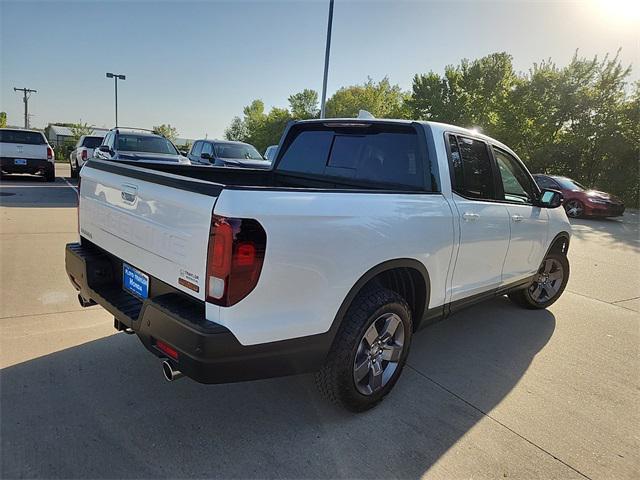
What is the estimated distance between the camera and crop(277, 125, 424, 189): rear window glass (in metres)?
3.19

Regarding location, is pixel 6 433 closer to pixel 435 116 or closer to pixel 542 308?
pixel 542 308

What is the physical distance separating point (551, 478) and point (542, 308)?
312 cm

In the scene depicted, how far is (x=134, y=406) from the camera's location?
2598 millimetres

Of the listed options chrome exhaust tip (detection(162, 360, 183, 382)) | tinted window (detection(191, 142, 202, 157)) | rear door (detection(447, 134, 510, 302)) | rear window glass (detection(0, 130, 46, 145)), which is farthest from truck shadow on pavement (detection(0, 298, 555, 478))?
rear window glass (detection(0, 130, 46, 145))

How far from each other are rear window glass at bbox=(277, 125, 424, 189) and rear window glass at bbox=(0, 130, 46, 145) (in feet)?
43.1

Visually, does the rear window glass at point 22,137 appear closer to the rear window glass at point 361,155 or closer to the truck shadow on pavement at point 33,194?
the truck shadow on pavement at point 33,194

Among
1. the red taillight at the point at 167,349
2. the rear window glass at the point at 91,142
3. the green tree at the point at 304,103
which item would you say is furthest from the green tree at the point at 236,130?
the red taillight at the point at 167,349

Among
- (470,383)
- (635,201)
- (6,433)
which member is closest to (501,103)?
(635,201)

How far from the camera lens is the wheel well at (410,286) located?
2.87 m

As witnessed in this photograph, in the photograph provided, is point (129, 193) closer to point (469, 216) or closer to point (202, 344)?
point (202, 344)

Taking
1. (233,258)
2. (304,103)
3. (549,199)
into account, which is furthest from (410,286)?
(304,103)

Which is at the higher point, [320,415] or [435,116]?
[435,116]

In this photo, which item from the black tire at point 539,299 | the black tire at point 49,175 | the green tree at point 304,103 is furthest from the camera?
the green tree at point 304,103

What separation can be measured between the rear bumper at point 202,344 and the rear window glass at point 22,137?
1379 centimetres
